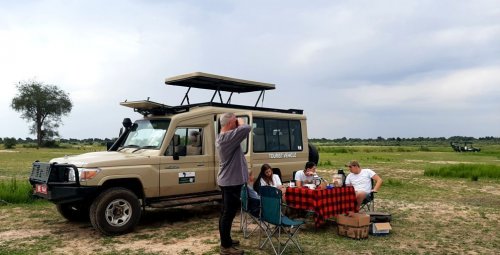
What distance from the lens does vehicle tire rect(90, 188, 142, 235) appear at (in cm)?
683

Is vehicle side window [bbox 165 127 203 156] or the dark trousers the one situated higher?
vehicle side window [bbox 165 127 203 156]

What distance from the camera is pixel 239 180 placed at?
5.60 m

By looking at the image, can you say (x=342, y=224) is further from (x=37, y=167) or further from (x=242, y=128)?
(x=37, y=167)

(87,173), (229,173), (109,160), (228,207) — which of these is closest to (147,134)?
(109,160)

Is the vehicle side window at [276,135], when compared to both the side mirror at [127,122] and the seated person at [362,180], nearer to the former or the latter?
the seated person at [362,180]

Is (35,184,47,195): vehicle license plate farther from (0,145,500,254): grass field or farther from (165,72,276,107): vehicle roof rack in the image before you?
(165,72,276,107): vehicle roof rack

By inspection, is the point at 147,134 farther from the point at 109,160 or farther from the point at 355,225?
the point at 355,225

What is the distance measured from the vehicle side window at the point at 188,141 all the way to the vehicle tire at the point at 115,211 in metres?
1.13

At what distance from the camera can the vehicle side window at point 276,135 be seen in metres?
9.02

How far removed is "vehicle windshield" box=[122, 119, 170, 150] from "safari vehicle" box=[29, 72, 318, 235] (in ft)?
0.07

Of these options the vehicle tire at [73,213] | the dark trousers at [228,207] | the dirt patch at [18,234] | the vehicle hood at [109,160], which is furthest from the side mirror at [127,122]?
the dark trousers at [228,207]

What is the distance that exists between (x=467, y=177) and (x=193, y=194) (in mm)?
13908

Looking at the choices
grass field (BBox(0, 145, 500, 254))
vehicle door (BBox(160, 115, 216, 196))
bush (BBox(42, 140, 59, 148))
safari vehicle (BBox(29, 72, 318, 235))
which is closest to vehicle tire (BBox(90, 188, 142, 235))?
safari vehicle (BBox(29, 72, 318, 235))

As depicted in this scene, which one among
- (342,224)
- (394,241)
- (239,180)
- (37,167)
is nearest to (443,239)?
(394,241)
